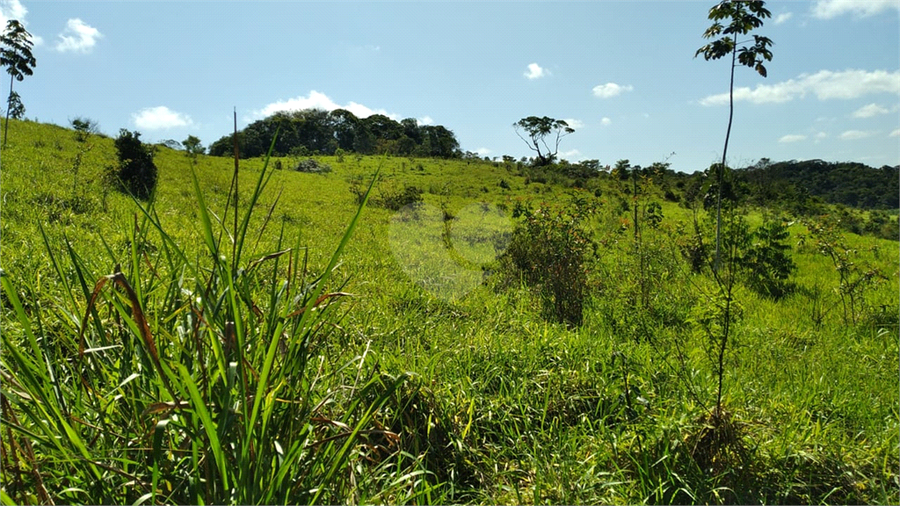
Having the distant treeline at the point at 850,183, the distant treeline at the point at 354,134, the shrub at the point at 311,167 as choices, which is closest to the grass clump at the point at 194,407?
the shrub at the point at 311,167

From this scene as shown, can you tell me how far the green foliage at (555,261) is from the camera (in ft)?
16.3

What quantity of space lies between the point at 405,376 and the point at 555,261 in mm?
4319

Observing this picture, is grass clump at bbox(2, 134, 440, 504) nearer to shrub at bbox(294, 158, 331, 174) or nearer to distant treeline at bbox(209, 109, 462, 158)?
shrub at bbox(294, 158, 331, 174)

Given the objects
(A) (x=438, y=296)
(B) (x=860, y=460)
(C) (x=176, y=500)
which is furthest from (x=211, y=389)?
(A) (x=438, y=296)

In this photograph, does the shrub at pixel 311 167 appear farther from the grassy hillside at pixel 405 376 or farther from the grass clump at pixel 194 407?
the grass clump at pixel 194 407

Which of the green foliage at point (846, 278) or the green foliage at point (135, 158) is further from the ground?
the green foliage at point (135, 158)

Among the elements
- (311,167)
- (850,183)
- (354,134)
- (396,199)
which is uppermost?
(354,134)

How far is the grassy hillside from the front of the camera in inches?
46.4

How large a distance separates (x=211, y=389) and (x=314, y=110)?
68.5 m

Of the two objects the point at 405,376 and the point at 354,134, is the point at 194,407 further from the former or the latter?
the point at 354,134

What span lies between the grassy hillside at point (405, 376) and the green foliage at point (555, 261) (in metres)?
0.05

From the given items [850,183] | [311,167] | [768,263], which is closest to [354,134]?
[311,167]

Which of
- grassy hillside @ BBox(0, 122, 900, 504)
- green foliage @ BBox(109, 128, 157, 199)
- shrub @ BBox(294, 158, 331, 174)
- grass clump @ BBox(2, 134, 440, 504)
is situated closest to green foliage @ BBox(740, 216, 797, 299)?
grassy hillside @ BBox(0, 122, 900, 504)

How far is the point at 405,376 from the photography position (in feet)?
4.48
